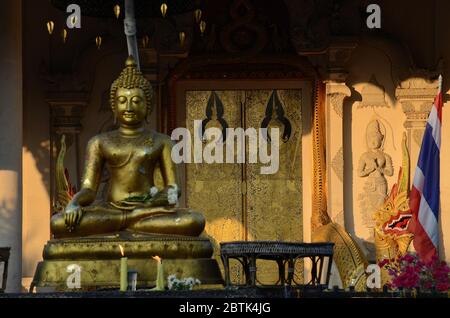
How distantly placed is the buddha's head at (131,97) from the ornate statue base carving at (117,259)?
1.30 meters

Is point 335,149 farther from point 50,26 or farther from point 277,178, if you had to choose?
point 50,26

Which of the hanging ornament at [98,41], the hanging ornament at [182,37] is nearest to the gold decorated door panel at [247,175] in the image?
the hanging ornament at [182,37]

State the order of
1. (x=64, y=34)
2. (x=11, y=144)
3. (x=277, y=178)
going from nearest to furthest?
(x=11, y=144) < (x=64, y=34) < (x=277, y=178)

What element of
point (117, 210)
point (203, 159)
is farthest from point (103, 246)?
point (203, 159)

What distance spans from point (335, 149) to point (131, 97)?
555 cm

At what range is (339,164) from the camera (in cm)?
2188

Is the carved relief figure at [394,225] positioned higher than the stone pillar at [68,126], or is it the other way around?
the stone pillar at [68,126]

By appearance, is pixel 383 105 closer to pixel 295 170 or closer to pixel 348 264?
pixel 295 170

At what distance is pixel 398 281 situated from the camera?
1491 cm

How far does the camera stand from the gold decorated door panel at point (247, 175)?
871 inches

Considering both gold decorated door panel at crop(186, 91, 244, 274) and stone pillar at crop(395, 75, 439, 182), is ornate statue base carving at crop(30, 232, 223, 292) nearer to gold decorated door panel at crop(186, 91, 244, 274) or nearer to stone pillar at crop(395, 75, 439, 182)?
gold decorated door panel at crop(186, 91, 244, 274)

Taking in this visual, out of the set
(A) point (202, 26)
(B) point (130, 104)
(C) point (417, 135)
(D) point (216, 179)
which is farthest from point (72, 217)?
(C) point (417, 135)

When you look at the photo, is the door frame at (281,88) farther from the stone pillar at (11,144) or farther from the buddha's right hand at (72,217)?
the buddha's right hand at (72,217)

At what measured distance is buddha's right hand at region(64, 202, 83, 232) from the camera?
1633 cm
